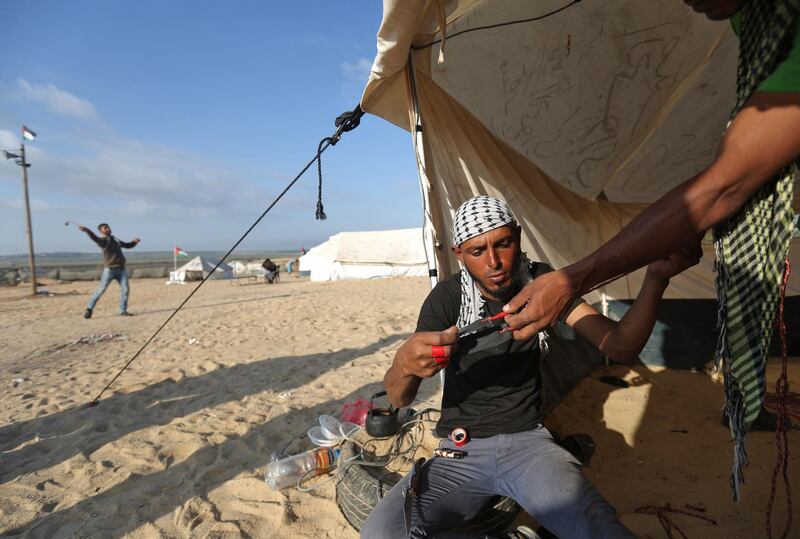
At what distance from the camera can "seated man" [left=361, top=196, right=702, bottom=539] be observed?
157cm

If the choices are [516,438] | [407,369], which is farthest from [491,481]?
[407,369]

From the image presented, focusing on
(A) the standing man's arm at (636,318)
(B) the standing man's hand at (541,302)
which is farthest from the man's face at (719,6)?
(B) the standing man's hand at (541,302)

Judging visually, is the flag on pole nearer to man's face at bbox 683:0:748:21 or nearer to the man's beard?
the man's beard

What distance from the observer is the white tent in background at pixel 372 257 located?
22866 mm

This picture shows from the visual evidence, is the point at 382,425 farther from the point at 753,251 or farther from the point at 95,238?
the point at 95,238

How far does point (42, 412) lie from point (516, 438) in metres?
4.85

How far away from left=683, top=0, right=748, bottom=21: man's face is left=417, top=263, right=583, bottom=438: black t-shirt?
1.35 meters

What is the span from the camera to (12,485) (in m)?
2.73

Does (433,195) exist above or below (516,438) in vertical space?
above

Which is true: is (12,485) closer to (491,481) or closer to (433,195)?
(491,481)

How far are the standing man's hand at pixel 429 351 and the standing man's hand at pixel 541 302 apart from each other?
32 cm

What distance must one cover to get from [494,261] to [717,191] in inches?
41.7

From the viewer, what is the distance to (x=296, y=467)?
2738mm

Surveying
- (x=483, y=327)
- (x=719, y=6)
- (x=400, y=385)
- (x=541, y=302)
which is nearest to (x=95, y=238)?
(x=400, y=385)
